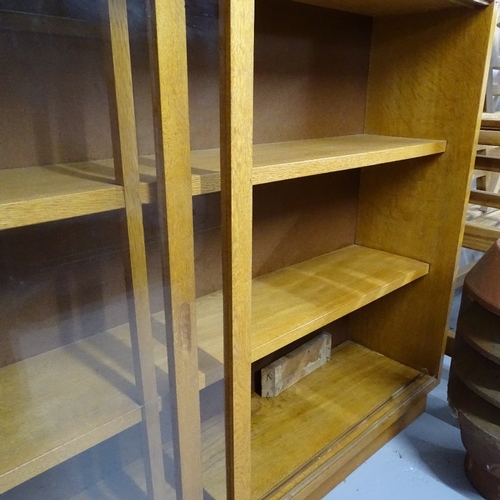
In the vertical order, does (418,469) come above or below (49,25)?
below

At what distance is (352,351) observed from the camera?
146 centimetres

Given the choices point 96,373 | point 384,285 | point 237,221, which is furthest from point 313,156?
point 96,373

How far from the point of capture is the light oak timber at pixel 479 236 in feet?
4.55

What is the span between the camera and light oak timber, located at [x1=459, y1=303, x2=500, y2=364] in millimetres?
962

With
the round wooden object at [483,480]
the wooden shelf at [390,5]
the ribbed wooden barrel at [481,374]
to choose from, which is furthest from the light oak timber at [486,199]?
the round wooden object at [483,480]

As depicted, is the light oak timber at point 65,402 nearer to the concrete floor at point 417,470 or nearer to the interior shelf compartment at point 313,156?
the interior shelf compartment at point 313,156

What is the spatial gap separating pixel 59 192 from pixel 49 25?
0.23m

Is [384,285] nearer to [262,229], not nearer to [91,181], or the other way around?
[262,229]

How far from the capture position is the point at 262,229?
113cm

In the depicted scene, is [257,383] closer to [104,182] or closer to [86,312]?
[86,312]

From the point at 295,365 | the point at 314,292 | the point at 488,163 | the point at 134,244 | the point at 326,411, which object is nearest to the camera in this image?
the point at 134,244

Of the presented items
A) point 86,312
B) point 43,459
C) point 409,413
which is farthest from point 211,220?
point 409,413

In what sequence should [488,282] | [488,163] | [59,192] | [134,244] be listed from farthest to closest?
[488,163] < [488,282] < [134,244] < [59,192]

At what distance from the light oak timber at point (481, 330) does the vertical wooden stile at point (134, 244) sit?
665mm
